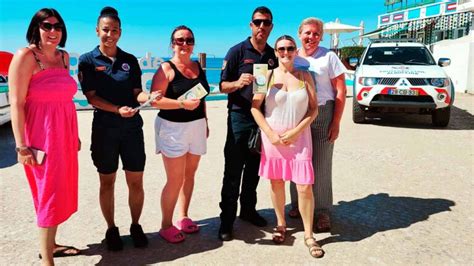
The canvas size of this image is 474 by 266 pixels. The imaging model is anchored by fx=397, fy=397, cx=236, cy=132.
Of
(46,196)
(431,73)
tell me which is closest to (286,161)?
(46,196)

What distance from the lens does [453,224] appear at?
12.7ft

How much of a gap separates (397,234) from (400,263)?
0.58m

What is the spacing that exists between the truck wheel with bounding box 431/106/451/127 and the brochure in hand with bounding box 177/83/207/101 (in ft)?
23.5

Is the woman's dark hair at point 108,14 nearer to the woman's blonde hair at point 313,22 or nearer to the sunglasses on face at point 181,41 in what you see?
the sunglasses on face at point 181,41

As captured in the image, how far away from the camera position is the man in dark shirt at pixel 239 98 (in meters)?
3.41

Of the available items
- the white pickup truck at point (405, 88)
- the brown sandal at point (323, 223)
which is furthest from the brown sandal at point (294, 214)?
the white pickup truck at point (405, 88)

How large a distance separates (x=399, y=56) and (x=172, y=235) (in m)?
7.83

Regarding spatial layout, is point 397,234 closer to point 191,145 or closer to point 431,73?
point 191,145

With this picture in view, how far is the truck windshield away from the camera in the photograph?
9172 mm

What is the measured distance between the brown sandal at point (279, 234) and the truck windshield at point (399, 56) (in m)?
6.86

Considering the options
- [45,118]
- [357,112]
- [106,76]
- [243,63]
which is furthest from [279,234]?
[357,112]

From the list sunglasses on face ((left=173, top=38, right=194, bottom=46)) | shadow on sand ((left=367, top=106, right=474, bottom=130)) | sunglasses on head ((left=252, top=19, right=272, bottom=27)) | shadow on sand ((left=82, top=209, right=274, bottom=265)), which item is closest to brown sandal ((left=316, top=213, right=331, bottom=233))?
shadow on sand ((left=82, top=209, right=274, bottom=265))

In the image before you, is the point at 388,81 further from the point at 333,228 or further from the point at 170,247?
the point at 170,247

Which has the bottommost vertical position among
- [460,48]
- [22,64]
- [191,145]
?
[191,145]
